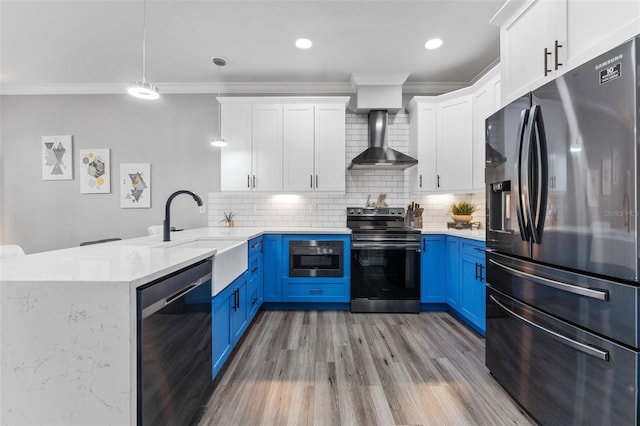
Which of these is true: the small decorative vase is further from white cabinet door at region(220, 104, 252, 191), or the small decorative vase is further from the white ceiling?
white cabinet door at region(220, 104, 252, 191)

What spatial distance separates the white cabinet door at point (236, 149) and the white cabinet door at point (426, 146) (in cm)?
219

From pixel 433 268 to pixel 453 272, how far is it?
0.22 meters

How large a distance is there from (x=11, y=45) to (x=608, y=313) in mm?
5273

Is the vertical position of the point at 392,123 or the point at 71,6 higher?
the point at 71,6


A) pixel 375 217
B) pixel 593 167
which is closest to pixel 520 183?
pixel 593 167

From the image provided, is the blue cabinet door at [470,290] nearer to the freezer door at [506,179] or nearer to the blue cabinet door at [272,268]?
the freezer door at [506,179]

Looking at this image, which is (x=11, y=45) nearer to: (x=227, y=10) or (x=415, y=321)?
(x=227, y=10)

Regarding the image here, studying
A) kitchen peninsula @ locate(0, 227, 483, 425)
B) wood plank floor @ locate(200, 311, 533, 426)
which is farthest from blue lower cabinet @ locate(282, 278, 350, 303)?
kitchen peninsula @ locate(0, 227, 483, 425)

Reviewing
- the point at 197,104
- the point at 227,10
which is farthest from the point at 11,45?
the point at 227,10

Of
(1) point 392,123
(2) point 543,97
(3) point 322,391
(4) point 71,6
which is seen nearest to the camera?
(2) point 543,97

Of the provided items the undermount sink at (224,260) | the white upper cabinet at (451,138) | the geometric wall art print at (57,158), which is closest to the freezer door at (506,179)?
the white upper cabinet at (451,138)

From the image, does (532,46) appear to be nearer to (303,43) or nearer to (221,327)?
(303,43)

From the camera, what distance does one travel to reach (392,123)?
383cm

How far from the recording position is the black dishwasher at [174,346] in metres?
0.99
